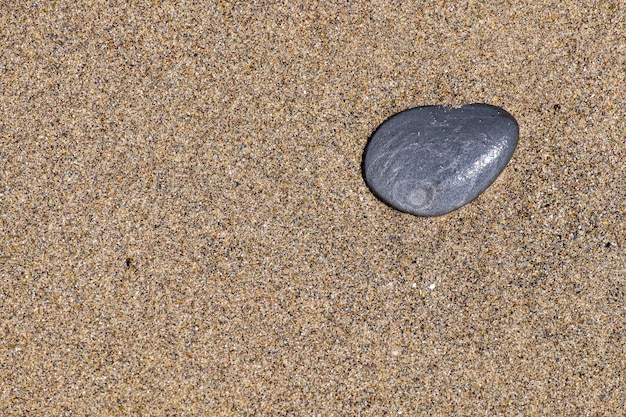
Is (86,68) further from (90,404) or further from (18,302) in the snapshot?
(90,404)

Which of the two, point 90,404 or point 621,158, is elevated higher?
point 621,158

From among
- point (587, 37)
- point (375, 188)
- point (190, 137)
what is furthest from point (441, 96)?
point (190, 137)

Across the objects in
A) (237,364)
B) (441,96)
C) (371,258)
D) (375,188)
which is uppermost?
(441,96)

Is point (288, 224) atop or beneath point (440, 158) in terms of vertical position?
beneath
